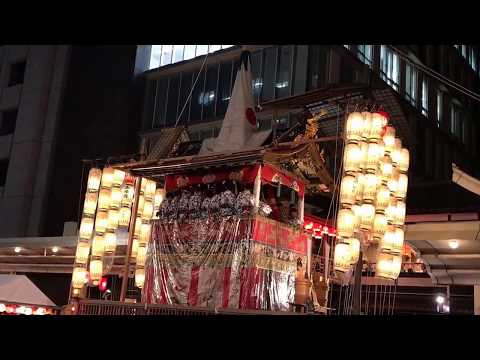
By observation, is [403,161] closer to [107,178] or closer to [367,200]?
[367,200]

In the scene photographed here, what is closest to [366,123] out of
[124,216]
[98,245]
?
[124,216]

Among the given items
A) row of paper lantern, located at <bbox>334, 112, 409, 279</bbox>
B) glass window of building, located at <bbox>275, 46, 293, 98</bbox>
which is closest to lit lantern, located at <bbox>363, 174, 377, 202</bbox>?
row of paper lantern, located at <bbox>334, 112, 409, 279</bbox>

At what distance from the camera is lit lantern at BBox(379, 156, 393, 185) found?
37.5 ft

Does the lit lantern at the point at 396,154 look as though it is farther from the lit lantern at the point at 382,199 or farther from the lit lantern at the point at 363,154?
the lit lantern at the point at 363,154

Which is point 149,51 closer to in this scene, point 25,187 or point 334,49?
point 25,187

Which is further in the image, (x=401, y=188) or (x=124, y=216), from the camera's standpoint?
(x=124, y=216)

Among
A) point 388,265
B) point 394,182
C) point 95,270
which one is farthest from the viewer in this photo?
point 95,270

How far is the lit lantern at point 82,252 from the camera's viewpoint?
1465 cm

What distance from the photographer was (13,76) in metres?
31.3

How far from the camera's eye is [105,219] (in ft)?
48.9

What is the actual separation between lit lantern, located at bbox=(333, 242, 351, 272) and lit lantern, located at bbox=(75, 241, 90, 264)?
7.45 m

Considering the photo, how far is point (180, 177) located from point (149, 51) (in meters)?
19.8

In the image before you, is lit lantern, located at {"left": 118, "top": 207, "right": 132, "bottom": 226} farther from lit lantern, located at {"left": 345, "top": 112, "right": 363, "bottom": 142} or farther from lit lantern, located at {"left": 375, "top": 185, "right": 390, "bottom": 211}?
lit lantern, located at {"left": 375, "top": 185, "right": 390, "bottom": 211}

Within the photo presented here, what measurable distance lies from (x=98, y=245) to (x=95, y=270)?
0.68m
